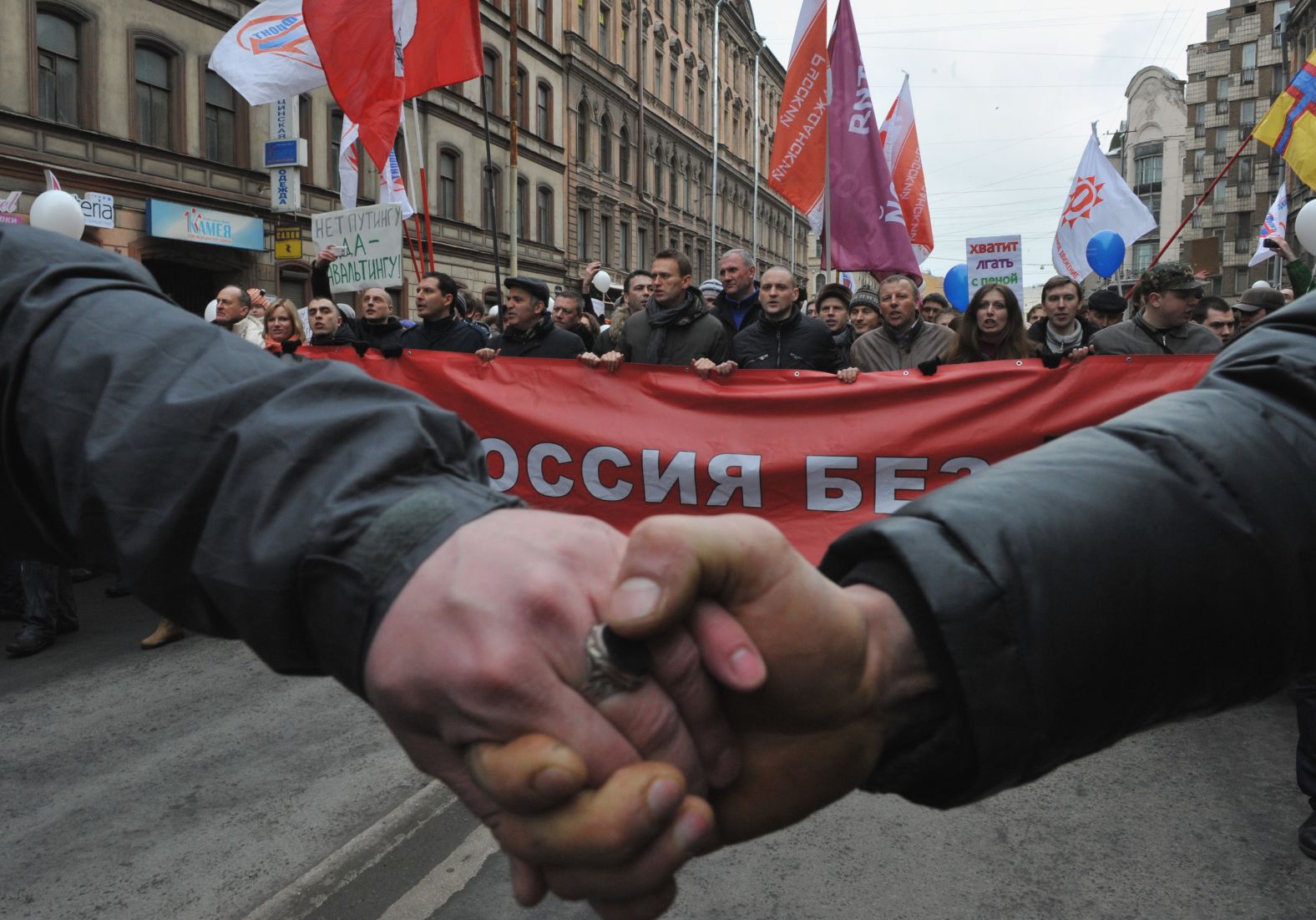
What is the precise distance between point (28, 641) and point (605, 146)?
1480 inches

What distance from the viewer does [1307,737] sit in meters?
3.82

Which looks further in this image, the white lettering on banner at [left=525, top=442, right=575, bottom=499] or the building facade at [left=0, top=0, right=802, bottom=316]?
the building facade at [left=0, top=0, right=802, bottom=316]

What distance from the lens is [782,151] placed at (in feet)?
31.6

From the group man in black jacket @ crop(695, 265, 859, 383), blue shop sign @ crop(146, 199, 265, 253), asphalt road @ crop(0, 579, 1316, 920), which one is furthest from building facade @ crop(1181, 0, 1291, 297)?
asphalt road @ crop(0, 579, 1316, 920)

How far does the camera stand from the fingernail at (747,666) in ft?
3.24

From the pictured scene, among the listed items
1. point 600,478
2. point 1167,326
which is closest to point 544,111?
point 1167,326

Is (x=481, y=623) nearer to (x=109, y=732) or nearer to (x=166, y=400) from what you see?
(x=166, y=400)

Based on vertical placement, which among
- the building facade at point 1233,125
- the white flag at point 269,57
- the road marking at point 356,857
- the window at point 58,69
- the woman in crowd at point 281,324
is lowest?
the road marking at point 356,857

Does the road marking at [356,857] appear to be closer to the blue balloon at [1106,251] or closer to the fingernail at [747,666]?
the fingernail at [747,666]

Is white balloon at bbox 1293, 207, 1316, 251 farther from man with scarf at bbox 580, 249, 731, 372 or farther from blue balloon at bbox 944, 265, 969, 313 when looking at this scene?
blue balloon at bbox 944, 265, 969, 313

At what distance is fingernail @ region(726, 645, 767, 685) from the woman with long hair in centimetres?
577

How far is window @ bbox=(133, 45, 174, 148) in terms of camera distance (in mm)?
19781

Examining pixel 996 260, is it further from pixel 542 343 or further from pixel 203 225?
pixel 203 225

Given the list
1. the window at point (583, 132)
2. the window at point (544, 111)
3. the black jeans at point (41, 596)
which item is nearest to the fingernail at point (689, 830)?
the black jeans at point (41, 596)
